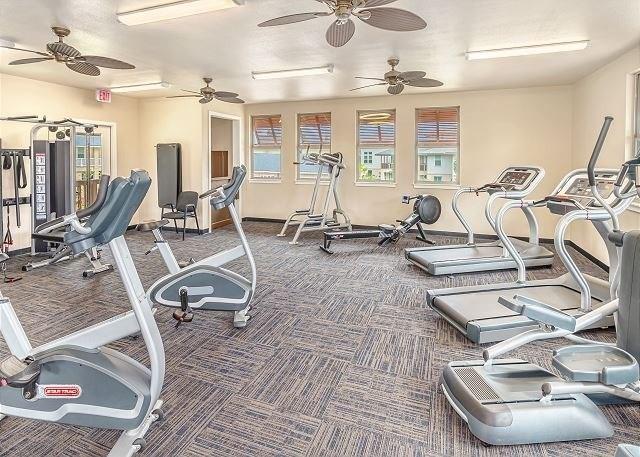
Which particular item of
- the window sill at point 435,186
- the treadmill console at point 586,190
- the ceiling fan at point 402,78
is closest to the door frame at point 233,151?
the window sill at point 435,186

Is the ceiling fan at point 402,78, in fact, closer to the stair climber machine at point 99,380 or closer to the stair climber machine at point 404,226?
the stair climber machine at point 404,226

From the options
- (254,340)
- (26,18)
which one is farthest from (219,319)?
(26,18)

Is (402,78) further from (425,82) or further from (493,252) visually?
(493,252)

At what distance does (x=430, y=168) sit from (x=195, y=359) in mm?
6296

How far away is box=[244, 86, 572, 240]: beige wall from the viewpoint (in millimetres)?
7145

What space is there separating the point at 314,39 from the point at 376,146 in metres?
4.19

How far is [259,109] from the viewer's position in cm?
918

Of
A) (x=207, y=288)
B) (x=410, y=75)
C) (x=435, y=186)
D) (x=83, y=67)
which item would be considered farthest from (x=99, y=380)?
(x=435, y=186)

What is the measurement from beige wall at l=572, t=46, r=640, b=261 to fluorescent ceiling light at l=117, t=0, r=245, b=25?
451 cm

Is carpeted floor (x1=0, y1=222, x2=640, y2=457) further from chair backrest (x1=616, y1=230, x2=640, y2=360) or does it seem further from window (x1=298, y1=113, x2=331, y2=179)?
window (x1=298, y1=113, x2=331, y2=179)

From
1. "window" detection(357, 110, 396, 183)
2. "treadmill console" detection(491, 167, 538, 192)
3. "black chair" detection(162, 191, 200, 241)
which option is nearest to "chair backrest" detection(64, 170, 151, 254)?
"treadmill console" detection(491, 167, 538, 192)

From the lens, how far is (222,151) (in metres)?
9.12

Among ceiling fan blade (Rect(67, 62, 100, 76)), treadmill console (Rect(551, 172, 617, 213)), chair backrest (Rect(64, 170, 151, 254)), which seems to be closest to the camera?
chair backrest (Rect(64, 170, 151, 254))

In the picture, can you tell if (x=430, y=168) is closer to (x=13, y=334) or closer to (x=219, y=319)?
(x=219, y=319)
